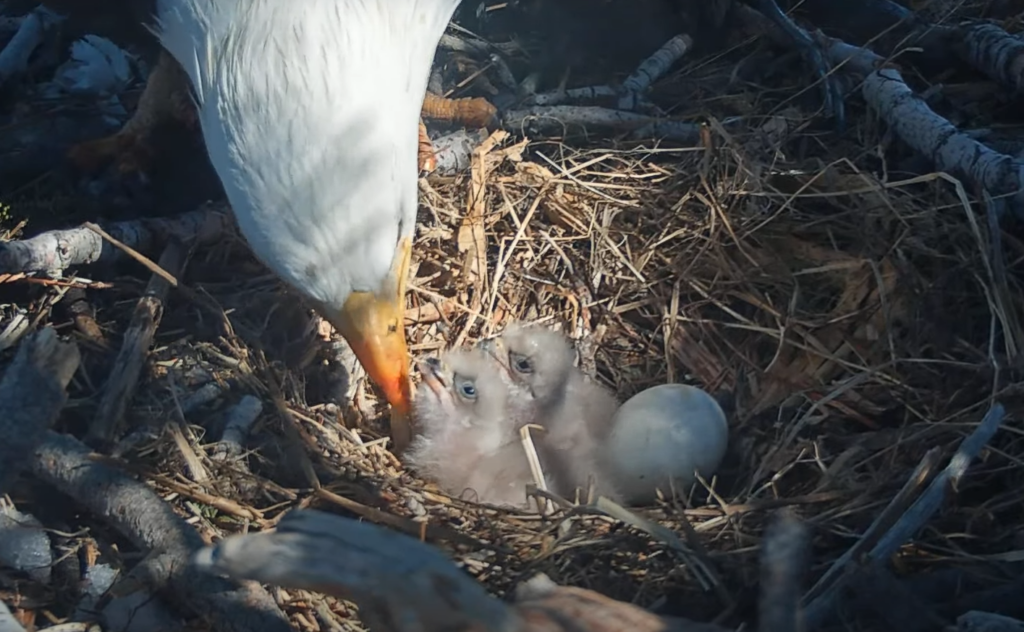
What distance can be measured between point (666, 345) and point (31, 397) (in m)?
1.46

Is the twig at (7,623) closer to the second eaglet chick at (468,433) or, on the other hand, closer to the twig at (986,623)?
the second eaglet chick at (468,433)

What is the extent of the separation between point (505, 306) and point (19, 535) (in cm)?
134

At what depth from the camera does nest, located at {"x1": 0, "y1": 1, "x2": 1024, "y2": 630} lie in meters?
2.04

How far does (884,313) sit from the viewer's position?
2545 mm

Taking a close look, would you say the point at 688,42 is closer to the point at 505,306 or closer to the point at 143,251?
the point at 505,306

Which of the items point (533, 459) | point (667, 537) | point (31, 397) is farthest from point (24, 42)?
point (667, 537)

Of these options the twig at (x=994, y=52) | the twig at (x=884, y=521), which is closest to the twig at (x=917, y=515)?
the twig at (x=884, y=521)

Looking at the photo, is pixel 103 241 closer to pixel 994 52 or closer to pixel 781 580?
pixel 781 580

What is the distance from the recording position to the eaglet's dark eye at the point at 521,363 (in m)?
2.69

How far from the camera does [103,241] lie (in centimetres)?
272

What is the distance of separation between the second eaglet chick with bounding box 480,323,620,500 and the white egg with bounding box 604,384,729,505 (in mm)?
95

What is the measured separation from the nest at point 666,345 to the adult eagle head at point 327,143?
1.26 ft

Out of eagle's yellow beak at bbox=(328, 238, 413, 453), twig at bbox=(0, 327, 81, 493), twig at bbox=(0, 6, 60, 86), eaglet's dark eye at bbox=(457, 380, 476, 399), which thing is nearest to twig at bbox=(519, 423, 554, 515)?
eaglet's dark eye at bbox=(457, 380, 476, 399)

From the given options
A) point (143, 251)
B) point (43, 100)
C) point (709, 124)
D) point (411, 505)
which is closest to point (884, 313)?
point (709, 124)
